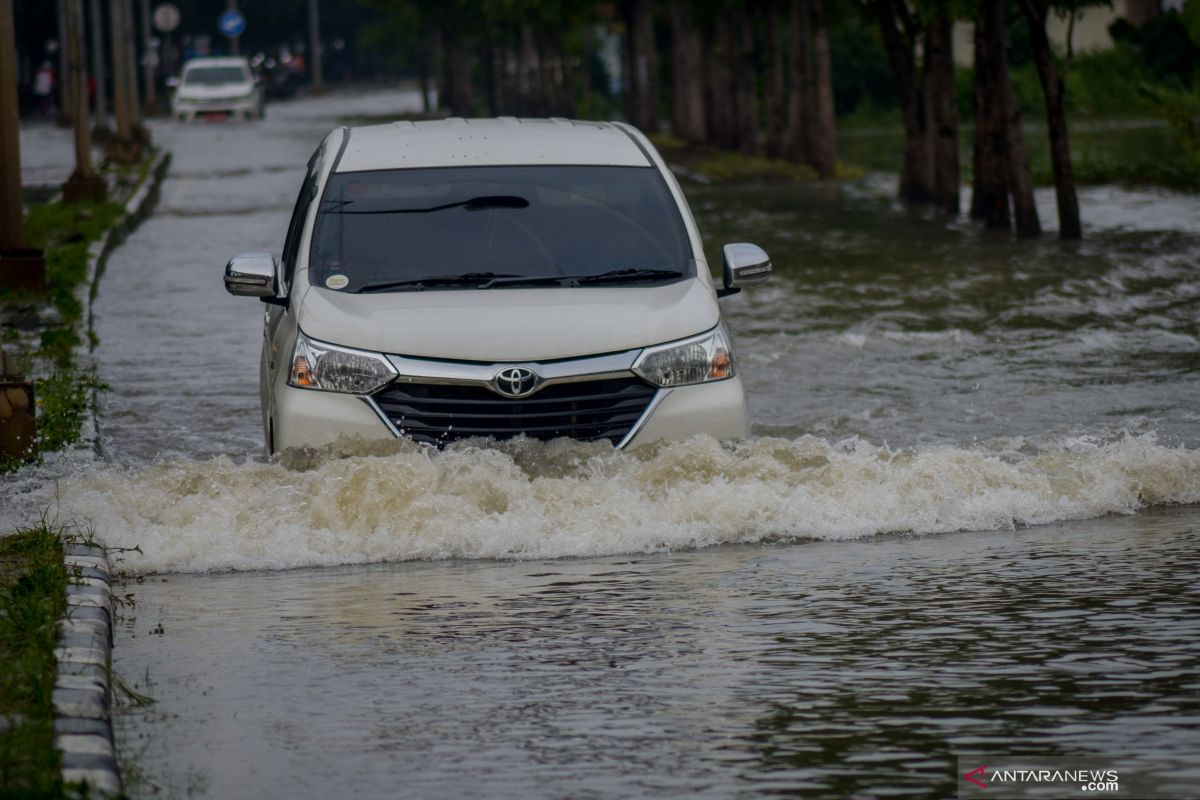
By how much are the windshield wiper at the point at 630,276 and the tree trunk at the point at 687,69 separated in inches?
1371

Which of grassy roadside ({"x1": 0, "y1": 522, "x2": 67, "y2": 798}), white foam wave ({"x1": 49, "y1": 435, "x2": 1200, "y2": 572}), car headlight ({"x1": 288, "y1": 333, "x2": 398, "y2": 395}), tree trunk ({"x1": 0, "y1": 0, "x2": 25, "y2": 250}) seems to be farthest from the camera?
tree trunk ({"x1": 0, "y1": 0, "x2": 25, "y2": 250})

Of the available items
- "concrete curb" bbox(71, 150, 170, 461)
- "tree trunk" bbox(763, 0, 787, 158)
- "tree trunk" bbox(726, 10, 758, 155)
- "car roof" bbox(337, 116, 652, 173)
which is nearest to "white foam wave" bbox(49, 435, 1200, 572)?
"car roof" bbox(337, 116, 652, 173)

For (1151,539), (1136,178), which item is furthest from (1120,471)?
(1136,178)

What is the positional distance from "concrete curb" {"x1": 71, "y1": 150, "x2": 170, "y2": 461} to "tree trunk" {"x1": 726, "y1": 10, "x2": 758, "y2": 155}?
10940 mm

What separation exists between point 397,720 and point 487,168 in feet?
16.0

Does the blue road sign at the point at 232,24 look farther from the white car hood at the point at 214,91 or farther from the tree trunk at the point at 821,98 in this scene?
the tree trunk at the point at 821,98

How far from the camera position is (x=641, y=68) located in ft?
171

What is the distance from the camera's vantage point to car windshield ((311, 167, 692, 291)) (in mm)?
10219

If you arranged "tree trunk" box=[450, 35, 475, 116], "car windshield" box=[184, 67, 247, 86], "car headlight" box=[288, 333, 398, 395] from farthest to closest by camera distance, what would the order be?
"tree trunk" box=[450, 35, 475, 116], "car windshield" box=[184, 67, 247, 86], "car headlight" box=[288, 333, 398, 395]

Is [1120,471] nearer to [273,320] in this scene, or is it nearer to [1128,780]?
[273,320]

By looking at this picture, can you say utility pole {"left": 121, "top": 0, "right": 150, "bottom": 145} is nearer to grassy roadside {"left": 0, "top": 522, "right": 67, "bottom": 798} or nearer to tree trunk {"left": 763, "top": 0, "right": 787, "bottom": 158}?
tree trunk {"left": 763, "top": 0, "right": 787, "bottom": 158}

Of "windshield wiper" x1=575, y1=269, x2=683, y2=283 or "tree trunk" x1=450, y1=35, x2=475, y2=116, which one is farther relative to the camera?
"tree trunk" x1=450, y1=35, x2=475, y2=116

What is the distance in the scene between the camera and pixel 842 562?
8.98 m

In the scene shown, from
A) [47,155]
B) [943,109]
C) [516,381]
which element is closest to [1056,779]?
[516,381]
